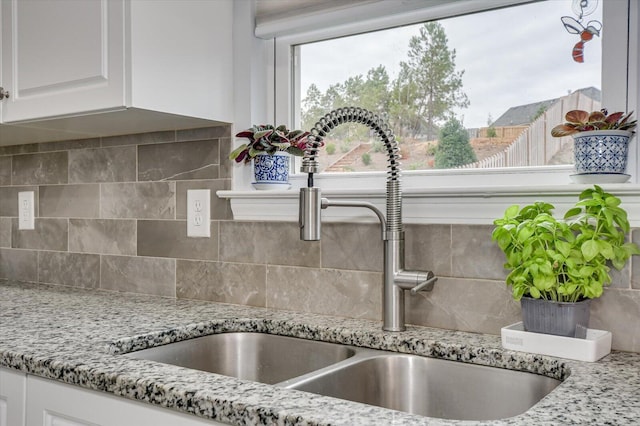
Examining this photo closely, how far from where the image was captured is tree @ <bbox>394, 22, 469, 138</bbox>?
5.02 ft

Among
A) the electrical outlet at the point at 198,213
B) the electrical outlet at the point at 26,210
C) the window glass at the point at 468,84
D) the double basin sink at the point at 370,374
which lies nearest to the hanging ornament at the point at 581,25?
the window glass at the point at 468,84

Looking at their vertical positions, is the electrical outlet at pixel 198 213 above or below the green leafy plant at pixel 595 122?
below

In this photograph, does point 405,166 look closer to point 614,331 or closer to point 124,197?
point 614,331

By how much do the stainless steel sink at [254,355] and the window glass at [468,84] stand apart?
19.9 inches

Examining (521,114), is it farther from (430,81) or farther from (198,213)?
(198,213)

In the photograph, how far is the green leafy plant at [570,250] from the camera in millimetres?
1102

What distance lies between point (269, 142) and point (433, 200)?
0.48m

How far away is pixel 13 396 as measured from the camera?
3.95 feet

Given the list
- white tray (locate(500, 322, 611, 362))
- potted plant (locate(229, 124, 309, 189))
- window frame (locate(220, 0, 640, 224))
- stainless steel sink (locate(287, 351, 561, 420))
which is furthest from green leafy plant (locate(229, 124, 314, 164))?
white tray (locate(500, 322, 611, 362))

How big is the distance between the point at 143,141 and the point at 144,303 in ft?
1.67

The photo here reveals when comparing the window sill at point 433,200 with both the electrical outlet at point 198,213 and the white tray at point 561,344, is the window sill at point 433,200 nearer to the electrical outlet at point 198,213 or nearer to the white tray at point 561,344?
the electrical outlet at point 198,213

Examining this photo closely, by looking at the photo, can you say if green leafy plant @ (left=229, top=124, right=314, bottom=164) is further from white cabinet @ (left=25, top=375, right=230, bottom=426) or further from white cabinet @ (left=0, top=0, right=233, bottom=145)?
white cabinet @ (left=25, top=375, right=230, bottom=426)

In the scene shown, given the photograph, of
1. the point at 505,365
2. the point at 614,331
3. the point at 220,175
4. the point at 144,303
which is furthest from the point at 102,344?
the point at 614,331

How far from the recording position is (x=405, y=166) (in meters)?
1.59
